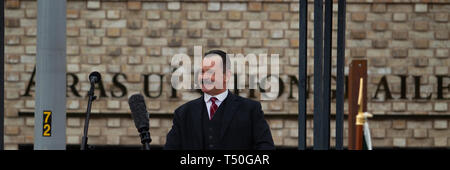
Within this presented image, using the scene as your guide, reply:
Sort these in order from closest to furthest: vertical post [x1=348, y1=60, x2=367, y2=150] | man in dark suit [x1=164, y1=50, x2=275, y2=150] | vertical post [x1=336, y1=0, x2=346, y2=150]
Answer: man in dark suit [x1=164, y1=50, x2=275, y2=150] < vertical post [x1=336, y1=0, x2=346, y2=150] < vertical post [x1=348, y1=60, x2=367, y2=150]

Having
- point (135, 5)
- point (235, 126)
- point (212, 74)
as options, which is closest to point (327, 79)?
Result: point (235, 126)

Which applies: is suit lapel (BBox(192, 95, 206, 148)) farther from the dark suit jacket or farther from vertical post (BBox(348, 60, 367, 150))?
vertical post (BBox(348, 60, 367, 150))

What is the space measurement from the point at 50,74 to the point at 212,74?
232 cm

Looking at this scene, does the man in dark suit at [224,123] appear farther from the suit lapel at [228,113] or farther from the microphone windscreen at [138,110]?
the microphone windscreen at [138,110]

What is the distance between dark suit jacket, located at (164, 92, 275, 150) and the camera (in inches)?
205

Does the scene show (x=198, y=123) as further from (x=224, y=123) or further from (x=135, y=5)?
(x=135, y=5)

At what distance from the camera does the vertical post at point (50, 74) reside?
705 cm

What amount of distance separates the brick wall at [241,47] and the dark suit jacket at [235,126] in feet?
26.2

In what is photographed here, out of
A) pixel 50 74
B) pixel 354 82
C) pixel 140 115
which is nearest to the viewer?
pixel 140 115

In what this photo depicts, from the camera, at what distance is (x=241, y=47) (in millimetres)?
13328

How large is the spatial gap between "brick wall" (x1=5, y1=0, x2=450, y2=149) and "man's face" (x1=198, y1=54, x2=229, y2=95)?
8.09 metres

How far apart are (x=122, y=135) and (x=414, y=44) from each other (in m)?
4.30

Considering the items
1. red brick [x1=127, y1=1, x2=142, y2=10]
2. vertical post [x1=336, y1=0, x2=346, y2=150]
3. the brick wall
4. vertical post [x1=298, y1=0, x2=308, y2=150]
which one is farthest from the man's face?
red brick [x1=127, y1=1, x2=142, y2=10]
